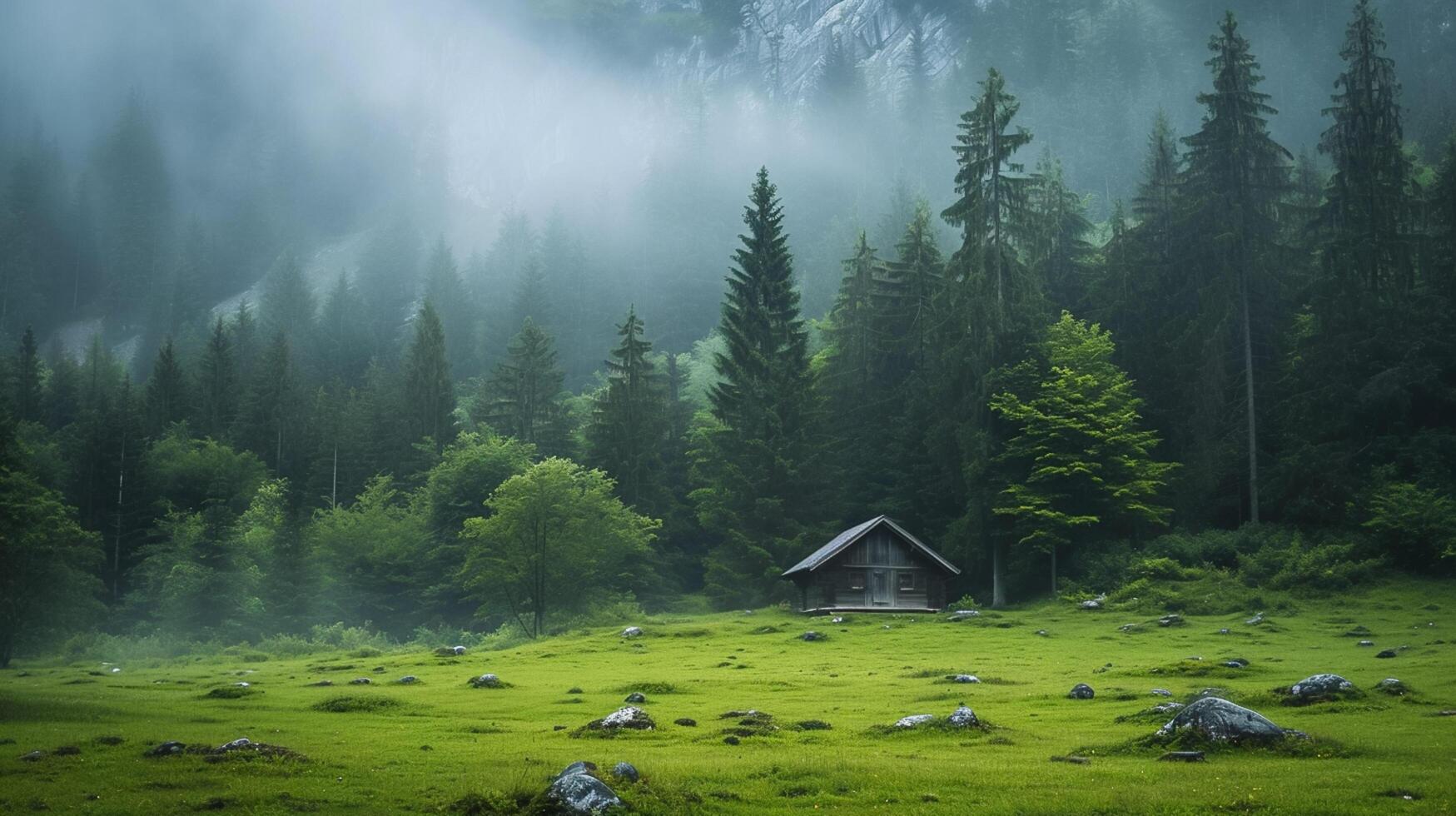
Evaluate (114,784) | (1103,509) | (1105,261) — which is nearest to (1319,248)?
(1105,261)

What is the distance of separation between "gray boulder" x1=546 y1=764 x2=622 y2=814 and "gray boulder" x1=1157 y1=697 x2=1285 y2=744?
11327 millimetres

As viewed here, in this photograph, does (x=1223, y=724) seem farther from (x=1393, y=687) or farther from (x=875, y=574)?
(x=875, y=574)

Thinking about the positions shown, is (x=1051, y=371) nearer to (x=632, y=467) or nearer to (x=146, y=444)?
(x=632, y=467)

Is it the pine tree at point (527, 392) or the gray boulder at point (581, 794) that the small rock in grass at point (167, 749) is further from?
the pine tree at point (527, 392)

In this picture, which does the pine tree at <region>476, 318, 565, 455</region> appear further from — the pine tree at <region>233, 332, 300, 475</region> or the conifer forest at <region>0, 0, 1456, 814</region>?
the pine tree at <region>233, 332, 300, 475</region>

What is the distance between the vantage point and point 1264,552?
5584cm

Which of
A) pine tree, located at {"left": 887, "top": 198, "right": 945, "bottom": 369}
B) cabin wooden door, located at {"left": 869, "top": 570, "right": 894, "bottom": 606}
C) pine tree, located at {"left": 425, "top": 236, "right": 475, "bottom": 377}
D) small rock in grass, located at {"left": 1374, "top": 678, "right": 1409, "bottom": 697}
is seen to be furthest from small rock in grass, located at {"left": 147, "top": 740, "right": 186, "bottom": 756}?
pine tree, located at {"left": 425, "top": 236, "right": 475, "bottom": 377}

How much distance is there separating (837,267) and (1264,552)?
99.7 metres

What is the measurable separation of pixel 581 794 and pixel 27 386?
452ft

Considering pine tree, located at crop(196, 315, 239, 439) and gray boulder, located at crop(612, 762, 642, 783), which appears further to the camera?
pine tree, located at crop(196, 315, 239, 439)

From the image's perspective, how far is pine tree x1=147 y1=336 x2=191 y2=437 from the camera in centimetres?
12338

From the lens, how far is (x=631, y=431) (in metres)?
94.2

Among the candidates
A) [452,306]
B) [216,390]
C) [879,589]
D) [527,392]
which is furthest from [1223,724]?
[452,306]

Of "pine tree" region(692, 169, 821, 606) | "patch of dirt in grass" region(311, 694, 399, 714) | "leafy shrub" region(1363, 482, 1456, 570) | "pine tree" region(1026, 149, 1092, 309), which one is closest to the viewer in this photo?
"patch of dirt in grass" region(311, 694, 399, 714)
